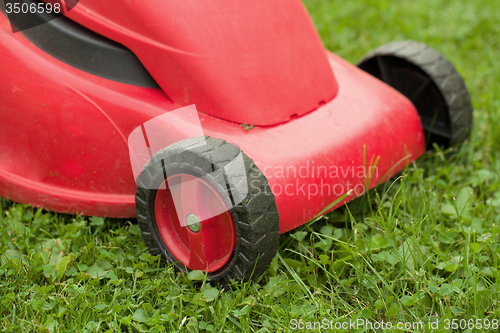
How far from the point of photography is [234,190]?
0.92 m

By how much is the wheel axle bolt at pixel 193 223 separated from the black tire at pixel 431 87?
82cm

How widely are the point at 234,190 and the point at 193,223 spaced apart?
14 centimetres

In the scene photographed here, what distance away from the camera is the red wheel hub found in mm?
988

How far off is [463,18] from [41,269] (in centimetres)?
223

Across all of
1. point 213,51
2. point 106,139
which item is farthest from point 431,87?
point 106,139

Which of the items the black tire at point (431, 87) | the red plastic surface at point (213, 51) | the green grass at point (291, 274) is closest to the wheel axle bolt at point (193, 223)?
the green grass at point (291, 274)

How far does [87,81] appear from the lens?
1.12m

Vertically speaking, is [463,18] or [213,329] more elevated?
[463,18]

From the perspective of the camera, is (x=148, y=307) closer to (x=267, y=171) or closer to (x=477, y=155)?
(x=267, y=171)

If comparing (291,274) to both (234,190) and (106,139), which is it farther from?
(106,139)

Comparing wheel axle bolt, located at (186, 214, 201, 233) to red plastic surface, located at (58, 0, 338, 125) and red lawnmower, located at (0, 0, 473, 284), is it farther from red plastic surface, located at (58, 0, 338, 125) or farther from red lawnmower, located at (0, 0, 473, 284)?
red plastic surface, located at (58, 0, 338, 125)

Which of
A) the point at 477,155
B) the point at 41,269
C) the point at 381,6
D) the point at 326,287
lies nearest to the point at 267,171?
the point at 326,287

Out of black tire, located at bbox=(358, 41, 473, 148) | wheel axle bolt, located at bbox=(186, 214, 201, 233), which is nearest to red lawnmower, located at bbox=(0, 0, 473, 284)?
wheel axle bolt, located at bbox=(186, 214, 201, 233)

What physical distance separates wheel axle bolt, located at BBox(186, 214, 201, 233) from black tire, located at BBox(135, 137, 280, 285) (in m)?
0.09
